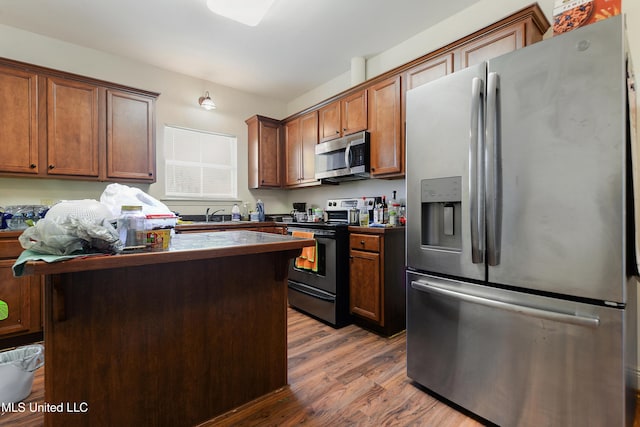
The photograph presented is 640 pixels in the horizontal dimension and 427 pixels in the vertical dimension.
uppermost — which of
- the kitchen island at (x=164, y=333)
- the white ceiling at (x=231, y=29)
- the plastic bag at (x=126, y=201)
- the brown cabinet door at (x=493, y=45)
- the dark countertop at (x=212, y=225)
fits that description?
the white ceiling at (x=231, y=29)

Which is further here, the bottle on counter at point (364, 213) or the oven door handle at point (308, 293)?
the bottle on counter at point (364, 213)

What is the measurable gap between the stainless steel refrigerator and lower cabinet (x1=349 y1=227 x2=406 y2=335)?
0.78m

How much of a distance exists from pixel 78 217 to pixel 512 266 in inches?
70.6

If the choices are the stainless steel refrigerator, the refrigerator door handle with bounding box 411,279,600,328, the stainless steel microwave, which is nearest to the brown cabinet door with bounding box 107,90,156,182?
the stainless steel microwave

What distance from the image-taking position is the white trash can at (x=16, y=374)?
5.20 ft

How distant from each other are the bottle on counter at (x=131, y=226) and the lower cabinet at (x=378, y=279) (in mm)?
Result: 1794

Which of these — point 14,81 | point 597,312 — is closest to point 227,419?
point 597,312

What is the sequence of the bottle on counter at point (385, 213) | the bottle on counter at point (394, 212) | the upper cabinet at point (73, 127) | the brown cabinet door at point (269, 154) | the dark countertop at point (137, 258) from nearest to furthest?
the dark countertop at point (137, 258) → the upper cabinet at point (73, 127) → the bottle on counter at point (394, 212) → the bottle on counter at point (385, 213) → the brown cabinet door at point (269, 154)

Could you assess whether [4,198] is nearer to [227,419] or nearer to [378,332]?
[227,419]

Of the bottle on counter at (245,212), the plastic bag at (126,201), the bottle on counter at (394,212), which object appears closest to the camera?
the plastic bag at (126,201)

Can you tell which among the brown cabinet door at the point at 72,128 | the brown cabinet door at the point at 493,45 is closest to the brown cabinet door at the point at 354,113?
the brown cabinet door at the point at 493,45

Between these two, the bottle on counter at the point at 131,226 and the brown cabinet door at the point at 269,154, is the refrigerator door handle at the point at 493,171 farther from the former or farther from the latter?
the brown cabinet door at the point at 269,154

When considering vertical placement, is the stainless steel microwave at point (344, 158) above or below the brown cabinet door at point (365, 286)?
above

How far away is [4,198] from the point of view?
2.75 m
